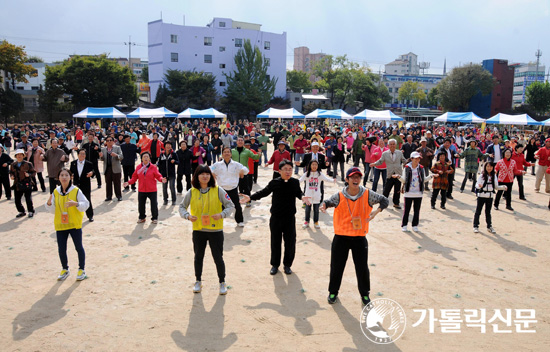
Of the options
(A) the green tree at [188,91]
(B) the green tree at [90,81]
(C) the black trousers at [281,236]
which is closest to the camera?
(C) the black trousers at [281,236]

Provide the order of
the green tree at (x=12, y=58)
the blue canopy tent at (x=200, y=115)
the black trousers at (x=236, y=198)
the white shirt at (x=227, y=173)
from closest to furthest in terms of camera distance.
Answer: the white shirt at (x=227, y=173) < the black trousers at (x=236, y=198) < the blue canopy tent at (x=200, y=115) < the green tree at (x=12, y=58)

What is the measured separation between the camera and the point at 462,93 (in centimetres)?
6006

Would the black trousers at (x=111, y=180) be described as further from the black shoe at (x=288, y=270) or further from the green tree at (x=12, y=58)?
the green tree at (x=12, y=58)

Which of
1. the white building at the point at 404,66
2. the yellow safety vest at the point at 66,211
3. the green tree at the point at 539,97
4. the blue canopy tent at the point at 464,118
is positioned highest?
the white building at the point at 404,66

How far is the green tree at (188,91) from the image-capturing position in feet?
173

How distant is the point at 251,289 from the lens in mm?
5527

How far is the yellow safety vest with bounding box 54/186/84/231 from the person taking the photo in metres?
5.63

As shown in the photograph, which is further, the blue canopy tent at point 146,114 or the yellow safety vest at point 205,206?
the blue canopy tent at point 146,114

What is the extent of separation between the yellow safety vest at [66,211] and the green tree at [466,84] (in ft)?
208

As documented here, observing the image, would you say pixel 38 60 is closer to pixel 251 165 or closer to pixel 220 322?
pixel 251 165

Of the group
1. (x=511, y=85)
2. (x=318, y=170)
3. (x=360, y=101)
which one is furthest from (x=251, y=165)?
(x=511, y=85)

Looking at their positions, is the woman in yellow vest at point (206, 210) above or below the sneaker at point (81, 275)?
above

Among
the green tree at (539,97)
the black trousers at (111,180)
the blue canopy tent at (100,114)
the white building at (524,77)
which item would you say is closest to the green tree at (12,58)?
the blue canopy tent at (100,114)

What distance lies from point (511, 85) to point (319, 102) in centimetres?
3070
